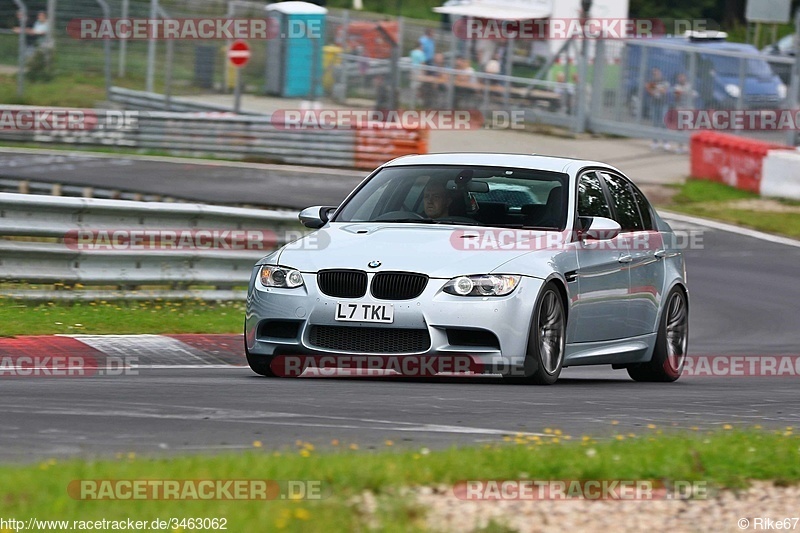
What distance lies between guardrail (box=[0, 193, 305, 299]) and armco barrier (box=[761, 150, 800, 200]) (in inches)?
512

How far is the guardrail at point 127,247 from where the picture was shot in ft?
39.8

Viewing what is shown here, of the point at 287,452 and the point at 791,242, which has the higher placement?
the point at 287,452

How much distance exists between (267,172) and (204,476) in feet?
76.8

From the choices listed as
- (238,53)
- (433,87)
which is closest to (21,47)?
(238,53)

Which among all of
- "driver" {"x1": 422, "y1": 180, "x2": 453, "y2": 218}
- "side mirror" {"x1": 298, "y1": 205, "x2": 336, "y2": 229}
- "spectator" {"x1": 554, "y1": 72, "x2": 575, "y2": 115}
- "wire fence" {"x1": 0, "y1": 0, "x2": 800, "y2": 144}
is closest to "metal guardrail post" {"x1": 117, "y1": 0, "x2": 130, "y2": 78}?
"wire fence" {"x1": 0, "y1": 0, "x2": 800, "y2": 144}

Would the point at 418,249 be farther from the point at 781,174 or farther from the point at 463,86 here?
the point at 463,86

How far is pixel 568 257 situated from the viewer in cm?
950

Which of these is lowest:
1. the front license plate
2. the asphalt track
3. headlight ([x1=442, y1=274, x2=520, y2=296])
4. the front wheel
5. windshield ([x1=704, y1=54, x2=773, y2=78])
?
the front wheel

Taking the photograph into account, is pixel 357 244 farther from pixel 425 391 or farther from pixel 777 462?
pixel 777 462

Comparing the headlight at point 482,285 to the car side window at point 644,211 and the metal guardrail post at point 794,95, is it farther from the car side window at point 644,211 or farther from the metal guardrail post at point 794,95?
the metal guardrail post at point 794,95

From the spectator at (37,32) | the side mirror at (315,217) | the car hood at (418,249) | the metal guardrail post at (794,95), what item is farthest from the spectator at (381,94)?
the car hood at (418,249)

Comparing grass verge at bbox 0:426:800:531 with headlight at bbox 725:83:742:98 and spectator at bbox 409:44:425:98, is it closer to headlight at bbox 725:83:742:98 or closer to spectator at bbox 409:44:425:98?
headlight at bbox 725:83:742:98

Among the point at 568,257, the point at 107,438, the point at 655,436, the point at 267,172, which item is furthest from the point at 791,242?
the point at 107,438

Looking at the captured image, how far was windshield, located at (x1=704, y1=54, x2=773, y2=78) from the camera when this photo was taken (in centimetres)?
2952
